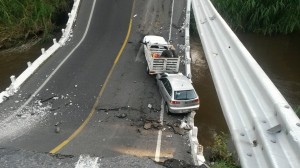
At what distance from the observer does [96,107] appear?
Result: 56.7 ft

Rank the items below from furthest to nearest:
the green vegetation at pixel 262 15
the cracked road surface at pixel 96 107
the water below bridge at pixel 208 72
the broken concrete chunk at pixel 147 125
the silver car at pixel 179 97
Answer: the green vegetation at pixel 262 15 < the water below bridge at pixel 208 72 < the silver car at pixel 179 97 < the broken concrete chunk at pixel 147 125 < the cracked road surface at pixel 96 107

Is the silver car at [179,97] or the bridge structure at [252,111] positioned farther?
the silver car at [179,97]

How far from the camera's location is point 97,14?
2872 centimetres

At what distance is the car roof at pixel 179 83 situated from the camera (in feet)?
55.7

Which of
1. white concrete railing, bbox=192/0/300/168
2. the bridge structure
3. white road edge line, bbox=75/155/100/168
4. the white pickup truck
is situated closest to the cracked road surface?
white road edge line, bbox=75/155/100/168

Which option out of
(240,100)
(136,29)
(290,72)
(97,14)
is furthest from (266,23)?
(240,100)

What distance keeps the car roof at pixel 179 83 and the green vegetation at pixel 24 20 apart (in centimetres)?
1447

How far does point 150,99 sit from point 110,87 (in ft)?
8.34

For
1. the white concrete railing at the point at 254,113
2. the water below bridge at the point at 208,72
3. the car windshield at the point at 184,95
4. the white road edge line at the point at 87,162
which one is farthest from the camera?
the water below bridge at the point at 208,72

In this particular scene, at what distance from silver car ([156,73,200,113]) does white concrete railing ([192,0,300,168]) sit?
24.7 feet

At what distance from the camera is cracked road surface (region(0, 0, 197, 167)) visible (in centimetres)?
1410

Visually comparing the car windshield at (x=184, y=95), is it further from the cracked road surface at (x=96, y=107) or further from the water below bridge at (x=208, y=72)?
the water below bridge at (x=208, y=72)

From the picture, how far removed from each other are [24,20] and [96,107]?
13560 millimetres

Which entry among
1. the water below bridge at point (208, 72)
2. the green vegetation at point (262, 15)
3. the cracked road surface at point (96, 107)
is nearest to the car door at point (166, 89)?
the cracked road surface at point (96, 107)
